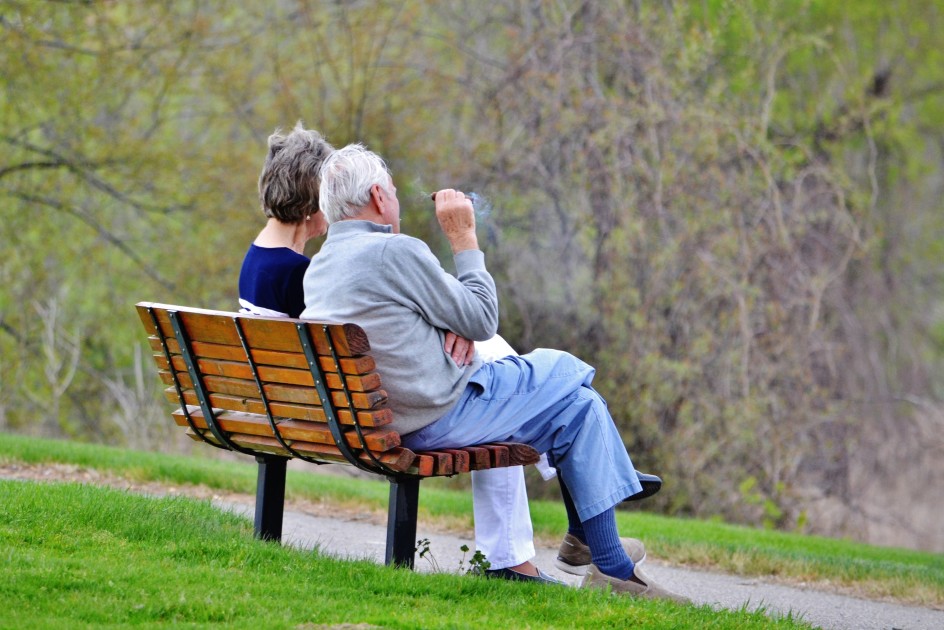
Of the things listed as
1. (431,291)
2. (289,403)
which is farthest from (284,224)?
(431,291)

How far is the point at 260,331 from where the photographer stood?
418 centimetres

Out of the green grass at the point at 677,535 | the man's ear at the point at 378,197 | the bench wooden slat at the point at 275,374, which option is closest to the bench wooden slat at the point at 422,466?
the bench wooden slat at the point at 275,374

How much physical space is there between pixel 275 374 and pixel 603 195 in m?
7.18

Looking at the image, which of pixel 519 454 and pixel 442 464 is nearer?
pixel 442 464

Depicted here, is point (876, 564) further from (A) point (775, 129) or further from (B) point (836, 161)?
(B) point (836, 161)

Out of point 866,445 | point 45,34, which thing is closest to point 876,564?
point 866,445

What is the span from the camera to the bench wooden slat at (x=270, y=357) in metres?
3.96

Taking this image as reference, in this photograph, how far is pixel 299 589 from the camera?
3.89 meters

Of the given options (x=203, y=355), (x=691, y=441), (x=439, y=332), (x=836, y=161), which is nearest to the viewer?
(x=439, y=332)

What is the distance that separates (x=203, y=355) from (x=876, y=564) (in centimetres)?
409

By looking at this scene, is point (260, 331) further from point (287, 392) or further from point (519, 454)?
point (519, 454)

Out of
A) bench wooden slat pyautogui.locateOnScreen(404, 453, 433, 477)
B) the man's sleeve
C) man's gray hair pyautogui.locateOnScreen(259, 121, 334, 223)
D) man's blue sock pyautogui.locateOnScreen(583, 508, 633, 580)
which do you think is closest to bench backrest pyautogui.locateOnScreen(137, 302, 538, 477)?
bench wooden slat pyautogui.locateOnScreen(404, 453, 433, 477)

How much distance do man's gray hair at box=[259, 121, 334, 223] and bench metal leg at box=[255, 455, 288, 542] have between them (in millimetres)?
986

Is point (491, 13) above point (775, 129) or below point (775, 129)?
above
